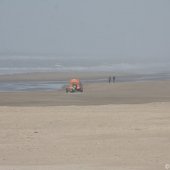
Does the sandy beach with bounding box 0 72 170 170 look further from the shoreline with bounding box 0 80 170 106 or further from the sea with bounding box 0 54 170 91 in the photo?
the sea with bounding box 0 54 170 91

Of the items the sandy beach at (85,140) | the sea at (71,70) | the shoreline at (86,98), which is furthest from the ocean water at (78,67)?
the sandy beach at (85,140)

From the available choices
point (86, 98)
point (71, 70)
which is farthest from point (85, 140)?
point (71, 70)

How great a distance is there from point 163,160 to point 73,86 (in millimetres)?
24575

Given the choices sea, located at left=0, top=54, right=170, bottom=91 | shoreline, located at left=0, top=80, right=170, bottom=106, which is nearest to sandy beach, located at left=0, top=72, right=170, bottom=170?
shoreline, located at left=0, top=80, right=170, bottom=106

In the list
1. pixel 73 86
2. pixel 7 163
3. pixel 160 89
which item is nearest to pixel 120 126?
pixel 7 163

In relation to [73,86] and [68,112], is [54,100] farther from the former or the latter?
[68,112]

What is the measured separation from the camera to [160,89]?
37.2 meters

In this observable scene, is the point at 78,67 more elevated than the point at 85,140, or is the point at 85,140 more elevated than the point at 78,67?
the point at 85,140

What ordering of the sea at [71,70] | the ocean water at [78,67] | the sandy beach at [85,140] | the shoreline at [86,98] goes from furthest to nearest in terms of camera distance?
the ocean water at [78,67]
the sea at [71,70]
the shoreline at [86,98]
the sandy beach at [85,140]

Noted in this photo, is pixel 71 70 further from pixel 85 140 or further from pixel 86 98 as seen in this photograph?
pixel 85 140

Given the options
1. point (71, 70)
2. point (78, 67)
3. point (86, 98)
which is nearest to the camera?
point (86, 98)

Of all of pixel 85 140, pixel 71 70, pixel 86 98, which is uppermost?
pixel 85 140

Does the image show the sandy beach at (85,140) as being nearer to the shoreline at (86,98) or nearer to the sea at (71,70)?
the shoreline at (86,98)

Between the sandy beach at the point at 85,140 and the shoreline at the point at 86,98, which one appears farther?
the shoreline at the point at 86,98
